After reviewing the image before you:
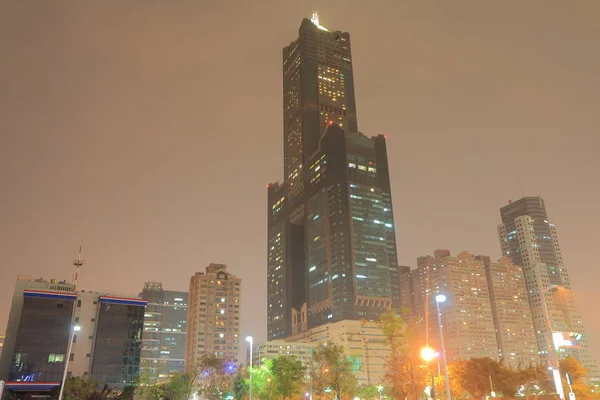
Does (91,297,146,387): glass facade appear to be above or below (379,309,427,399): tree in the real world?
above

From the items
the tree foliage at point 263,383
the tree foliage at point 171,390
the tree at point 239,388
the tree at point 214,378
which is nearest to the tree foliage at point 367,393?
the tree foliage at point 263,383

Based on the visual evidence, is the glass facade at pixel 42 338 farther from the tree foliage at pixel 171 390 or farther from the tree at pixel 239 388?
the tree at pixel 239 388

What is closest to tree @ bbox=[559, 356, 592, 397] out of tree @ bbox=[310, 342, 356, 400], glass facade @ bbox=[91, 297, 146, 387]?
tree @ bbox=[310, 342, 356, 400]

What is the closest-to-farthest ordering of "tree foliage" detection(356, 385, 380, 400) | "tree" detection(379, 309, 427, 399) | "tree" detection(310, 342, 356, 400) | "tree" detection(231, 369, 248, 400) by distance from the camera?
"tree" detection(379, 309, 427, 399)
"tree" detection(310, 342, 356, 400)
"tree" detection(231, 369, 248, 400)
"tree foliage" detection(356, 385, 380, 400)

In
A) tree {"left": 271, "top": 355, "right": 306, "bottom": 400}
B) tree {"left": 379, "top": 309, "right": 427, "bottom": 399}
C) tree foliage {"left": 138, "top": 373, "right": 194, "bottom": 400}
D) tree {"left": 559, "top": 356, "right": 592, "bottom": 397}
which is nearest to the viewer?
tree {"left": 379, "top": 309, "right": 427, "bottom": 399}

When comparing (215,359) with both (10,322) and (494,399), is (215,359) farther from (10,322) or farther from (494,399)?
(494,399)

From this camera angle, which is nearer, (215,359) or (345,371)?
(345,371)

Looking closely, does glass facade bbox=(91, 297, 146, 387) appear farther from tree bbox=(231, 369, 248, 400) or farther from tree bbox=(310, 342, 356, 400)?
tree bbox=(310, 342, 356, 400)

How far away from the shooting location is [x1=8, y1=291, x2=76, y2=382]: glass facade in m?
A: 91.2

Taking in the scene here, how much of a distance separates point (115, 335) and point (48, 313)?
1302 cm

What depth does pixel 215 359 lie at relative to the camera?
10050 centimetres

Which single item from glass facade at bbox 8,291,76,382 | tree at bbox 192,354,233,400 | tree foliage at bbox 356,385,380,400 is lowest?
tree foliage at bbox 356,385,380,400

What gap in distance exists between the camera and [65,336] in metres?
96.2

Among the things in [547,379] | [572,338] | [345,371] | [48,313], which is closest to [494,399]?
[572,338]
